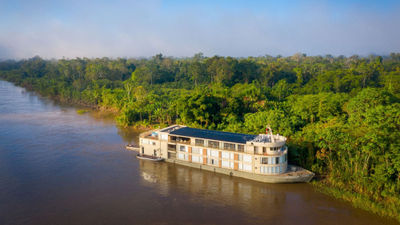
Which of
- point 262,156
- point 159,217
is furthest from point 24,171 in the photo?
point 262,156

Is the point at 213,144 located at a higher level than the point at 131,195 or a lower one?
higher

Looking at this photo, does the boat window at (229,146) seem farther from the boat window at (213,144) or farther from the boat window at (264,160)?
the boat window at (264,160)

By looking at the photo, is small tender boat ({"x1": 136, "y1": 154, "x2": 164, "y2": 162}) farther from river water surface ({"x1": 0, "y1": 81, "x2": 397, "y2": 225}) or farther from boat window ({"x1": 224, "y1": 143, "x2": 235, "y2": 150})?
boat window ({"x1": 224, "y1": 143, "x2": 235, "y2": 150})

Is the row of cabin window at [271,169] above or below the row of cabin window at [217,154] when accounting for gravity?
below

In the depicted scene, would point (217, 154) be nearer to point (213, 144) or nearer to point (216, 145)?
point (216, 145)

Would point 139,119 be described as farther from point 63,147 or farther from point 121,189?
point 121,189

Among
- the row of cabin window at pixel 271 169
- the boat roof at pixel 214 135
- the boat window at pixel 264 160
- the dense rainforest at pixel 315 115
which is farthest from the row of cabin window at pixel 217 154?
the dense rainforest at pixel 315 115

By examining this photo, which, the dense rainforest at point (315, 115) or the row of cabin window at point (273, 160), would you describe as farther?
the row of cabin window at point (273, 160)

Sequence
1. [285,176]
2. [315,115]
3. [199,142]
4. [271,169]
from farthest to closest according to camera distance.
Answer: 1. [315,115]
2. [199,142]
3. [271,169]
4. [285,176]

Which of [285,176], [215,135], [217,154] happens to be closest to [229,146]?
[217,154]
